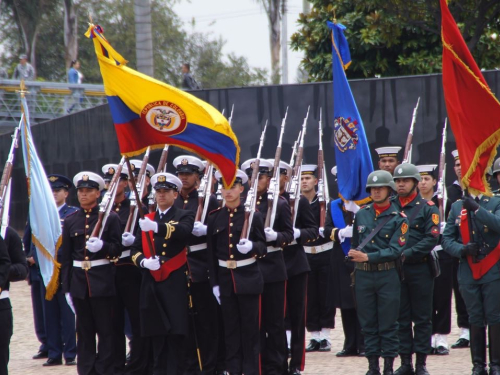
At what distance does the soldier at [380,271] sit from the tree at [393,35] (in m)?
7.54

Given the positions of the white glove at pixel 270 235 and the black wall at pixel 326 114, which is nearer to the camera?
the white glove at pixel 270 235

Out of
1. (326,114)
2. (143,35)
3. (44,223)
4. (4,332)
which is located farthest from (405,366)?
(143,35)

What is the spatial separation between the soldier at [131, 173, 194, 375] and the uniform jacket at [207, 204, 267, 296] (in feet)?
0.80

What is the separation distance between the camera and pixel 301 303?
9.15m

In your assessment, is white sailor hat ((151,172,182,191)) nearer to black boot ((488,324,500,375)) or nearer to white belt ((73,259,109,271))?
white belt ((73,259,109,271))

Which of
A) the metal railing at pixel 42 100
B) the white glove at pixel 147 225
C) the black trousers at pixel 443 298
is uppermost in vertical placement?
the metal railing at pixel 42 100

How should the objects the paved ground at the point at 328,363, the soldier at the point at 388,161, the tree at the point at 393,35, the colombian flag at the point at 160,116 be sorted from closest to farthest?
Result: the colombian flag at the point at 160,116, the paved ground at the point at 328,363, the soldier at the point at 388,161, the tree at the point at 393,35

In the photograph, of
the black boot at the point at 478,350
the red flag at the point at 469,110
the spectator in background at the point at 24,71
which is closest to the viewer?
the red flag at the point at 469,110

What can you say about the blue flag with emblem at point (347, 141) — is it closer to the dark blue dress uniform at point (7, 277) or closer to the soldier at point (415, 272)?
the soldier at point (415, 272)

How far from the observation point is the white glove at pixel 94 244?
862cm

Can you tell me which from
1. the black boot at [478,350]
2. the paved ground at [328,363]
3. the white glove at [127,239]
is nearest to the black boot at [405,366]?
the paved ground at [328,363]

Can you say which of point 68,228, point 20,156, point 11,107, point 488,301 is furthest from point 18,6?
point 488,301

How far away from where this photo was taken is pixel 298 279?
30.2 feet

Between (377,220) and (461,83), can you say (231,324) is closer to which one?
(377,220)
